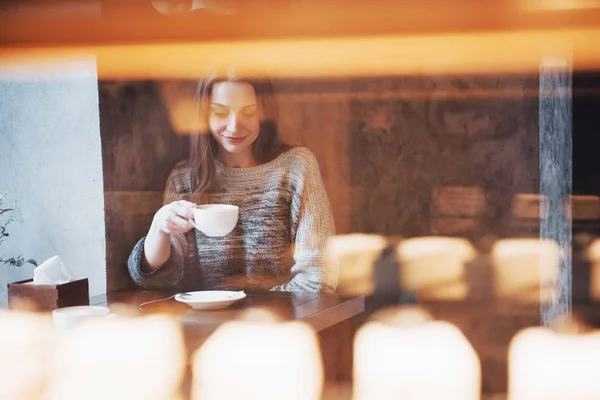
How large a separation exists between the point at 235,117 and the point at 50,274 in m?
0.92

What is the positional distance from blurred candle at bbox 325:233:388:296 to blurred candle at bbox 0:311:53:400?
39.0 inches

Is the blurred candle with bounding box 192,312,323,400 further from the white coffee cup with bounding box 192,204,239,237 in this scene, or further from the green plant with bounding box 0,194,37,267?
the green plant with bounding box 0,194,37,267

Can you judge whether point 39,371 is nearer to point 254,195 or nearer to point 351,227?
point 254,195

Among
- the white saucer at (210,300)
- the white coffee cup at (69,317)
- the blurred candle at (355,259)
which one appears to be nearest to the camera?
the white coffee cup at (69,317)

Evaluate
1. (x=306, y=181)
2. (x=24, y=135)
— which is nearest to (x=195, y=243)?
(x=306, y=181)

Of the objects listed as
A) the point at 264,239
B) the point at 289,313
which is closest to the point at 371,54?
the point at 264,239

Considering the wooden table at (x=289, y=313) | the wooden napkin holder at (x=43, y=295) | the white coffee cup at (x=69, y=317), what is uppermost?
the wooden napkin holder at (x=43, y=295)

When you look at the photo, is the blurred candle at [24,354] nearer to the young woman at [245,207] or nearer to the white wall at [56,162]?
the white wall at [56,162]

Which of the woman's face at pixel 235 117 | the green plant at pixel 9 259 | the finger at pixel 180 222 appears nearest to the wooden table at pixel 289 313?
the finger at pixel 180 222

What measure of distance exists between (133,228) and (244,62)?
0.75 m

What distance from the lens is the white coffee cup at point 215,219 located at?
82.7 inches

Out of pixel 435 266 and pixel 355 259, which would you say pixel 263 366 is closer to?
pixel 355 259

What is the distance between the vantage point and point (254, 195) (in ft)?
7.95

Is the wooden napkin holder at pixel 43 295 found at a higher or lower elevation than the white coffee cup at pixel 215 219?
lower
